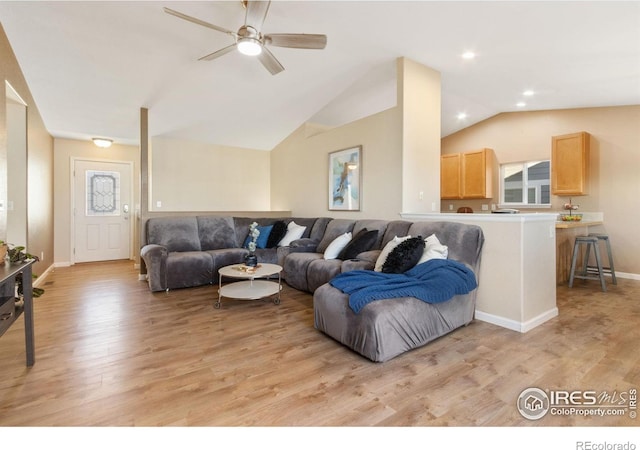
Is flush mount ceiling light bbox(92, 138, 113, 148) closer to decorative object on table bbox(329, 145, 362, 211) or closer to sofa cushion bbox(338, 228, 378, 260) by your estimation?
decorative object on table bbox(329, 145, 362, 211)

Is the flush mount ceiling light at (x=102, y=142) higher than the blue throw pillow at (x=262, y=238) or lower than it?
higher

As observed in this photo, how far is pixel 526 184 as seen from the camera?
18.1ft

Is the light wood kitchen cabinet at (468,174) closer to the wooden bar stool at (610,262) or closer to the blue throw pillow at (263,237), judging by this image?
the wooden bar stool at (610,262)

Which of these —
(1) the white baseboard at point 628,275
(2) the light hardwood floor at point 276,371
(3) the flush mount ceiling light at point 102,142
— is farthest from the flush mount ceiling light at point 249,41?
(1) the white baseboard at point 628,275

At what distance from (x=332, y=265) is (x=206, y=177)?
13.1 feet

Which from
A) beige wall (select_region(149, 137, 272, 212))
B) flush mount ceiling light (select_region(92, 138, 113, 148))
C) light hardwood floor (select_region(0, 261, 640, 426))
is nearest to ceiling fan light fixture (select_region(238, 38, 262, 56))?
light hardwood floor (select_region(0, 261, 640, 426))

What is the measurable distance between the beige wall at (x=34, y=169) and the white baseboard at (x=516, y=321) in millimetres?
4583

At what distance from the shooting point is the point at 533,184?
545 centimetres

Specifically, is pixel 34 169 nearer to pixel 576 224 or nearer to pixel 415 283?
pixel 415 283

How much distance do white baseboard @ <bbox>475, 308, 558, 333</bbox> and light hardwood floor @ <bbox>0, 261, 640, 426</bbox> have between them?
7cm

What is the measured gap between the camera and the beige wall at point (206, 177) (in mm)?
5723
